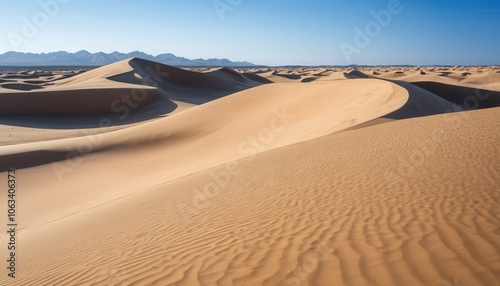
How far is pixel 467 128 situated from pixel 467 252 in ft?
26.7

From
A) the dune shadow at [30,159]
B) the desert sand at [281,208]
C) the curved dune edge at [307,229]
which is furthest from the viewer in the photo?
the dune shadow at [30,159]

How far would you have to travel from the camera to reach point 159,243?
15.9 ft

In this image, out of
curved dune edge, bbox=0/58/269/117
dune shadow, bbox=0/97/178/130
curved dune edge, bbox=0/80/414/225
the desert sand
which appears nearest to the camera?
the desert sand

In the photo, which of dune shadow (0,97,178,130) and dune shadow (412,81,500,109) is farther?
dune shadow (412,81,500,109)

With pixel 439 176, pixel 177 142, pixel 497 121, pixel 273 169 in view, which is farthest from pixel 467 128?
pixel 177 142

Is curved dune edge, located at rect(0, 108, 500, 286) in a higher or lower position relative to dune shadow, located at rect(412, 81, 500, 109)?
lower

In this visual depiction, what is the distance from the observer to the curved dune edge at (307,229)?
3297 mm

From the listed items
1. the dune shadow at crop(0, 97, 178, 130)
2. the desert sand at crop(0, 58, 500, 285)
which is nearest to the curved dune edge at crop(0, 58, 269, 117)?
the dune shadow at crop(0, 97, 178, 130)

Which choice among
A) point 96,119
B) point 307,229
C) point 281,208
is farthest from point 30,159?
point 96,119

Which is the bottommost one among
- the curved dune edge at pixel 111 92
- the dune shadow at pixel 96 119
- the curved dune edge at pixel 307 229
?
the curved dune edge at pixel 307 229

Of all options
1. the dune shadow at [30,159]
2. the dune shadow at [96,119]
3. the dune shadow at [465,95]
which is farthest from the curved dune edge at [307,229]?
the dune shadow at [465,95]

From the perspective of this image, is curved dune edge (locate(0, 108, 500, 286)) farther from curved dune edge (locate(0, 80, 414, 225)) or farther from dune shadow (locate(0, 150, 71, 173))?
dune shadow (locate(0, 150, 71, 173))

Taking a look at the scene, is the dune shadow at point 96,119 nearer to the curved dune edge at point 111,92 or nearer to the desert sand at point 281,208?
the curved dune edge at point 111,92

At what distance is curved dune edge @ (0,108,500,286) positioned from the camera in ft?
10.8
